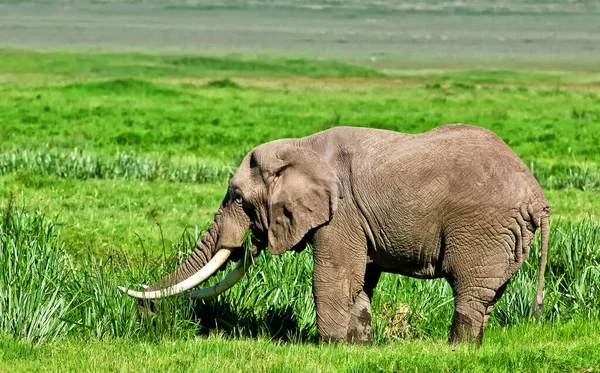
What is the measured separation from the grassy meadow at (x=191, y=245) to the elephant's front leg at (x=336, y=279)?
11.3 inches

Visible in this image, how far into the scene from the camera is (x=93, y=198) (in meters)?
16.4

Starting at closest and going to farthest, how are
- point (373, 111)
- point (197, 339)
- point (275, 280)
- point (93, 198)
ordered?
point (197, 339) → point (275, 280) → point (93, 198) → point (373, 111)

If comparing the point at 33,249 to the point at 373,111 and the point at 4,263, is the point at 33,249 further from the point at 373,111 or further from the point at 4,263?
the point at 373,111

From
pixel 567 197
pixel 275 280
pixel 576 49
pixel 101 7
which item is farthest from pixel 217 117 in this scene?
pixel 101 7

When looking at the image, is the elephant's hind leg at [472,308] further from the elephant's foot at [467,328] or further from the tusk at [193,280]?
the tusk at [193,280]

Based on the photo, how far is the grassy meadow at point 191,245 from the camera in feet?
27.0

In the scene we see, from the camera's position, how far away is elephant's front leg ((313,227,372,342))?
342 inches

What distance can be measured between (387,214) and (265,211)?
94 centimetres

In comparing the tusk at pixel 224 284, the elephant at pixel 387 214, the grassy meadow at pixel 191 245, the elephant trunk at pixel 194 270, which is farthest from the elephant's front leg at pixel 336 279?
the elephant trunk at pixel 194 270

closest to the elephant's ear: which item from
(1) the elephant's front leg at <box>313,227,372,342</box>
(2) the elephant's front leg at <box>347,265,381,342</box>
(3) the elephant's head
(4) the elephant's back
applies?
(3) the elephant's head

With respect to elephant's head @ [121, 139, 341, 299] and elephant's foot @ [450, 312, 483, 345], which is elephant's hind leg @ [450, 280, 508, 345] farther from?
elephant's head @ [121, 139, 341, 299]

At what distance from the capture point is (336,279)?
A: 8664 millimetres

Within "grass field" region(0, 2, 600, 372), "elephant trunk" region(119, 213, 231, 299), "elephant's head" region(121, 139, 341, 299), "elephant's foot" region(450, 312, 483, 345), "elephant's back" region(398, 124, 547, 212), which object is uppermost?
"elephant's back" region(398, 124, 547, 212)

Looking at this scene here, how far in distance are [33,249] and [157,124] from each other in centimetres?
1877
